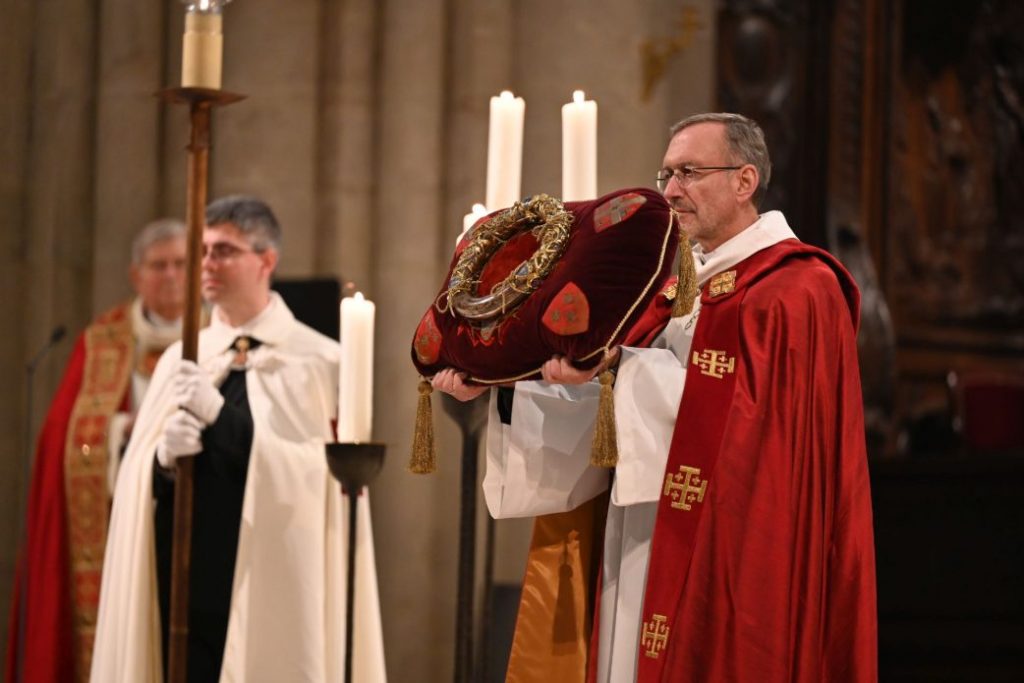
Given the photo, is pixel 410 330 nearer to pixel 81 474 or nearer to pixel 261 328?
pixel 261 328

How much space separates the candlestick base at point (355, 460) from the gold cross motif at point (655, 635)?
105cm

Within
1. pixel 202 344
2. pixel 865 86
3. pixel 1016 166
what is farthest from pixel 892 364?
pixel 202 344

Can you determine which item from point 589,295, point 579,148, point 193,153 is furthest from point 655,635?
point 193,153

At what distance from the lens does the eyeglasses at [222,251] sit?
187 inches

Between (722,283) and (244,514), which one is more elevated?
(722,283)

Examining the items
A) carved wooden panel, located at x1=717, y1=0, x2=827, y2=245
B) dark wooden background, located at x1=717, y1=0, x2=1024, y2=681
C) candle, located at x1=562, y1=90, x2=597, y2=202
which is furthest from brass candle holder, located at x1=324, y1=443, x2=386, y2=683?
carved wooden panel, located at x1=717, y1=0, x2=827, y2=245

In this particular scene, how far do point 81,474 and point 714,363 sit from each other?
112 inches

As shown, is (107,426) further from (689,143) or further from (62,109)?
(689,143)

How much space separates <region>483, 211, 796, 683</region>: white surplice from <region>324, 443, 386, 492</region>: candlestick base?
525 millimetres

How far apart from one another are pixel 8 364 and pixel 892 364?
3773 millimetres

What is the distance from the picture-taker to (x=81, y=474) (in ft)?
17.6

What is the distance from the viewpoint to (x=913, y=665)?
5.62 m

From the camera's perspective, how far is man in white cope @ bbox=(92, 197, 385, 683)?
14.9 ft

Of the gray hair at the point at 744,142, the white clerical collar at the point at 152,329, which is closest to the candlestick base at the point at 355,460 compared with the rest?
the gray hair at the point at 744,142
